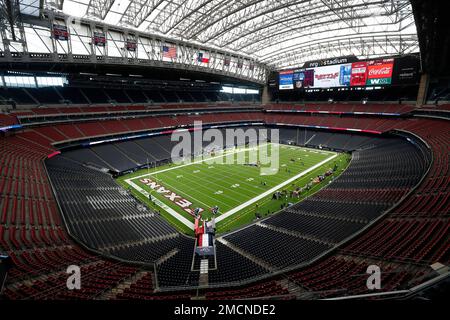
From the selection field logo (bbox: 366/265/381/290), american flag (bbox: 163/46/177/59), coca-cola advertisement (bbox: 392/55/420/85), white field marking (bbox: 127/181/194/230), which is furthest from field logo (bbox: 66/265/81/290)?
coca-cola advertisement (bbox: 392/55/420/85)

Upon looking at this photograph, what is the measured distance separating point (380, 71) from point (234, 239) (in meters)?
46.7

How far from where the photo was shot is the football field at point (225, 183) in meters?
24.2

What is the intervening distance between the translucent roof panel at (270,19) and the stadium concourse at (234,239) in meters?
19.7

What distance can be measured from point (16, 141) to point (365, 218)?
128 feet

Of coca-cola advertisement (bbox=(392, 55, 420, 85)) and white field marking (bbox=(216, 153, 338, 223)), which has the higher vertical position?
coca-cola advertisement (bbox=(392, 55, 420, 85))

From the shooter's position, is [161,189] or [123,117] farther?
[123,117]

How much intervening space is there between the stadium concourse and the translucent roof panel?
19692 mm

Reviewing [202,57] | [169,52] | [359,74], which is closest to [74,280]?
[169,52]

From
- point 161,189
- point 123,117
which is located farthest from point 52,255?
point 123,117

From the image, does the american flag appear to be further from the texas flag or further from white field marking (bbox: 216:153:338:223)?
white field marking (bbox: 216:153:338:223)

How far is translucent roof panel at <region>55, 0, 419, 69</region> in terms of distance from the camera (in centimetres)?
3331

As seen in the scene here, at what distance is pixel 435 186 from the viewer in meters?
17.3

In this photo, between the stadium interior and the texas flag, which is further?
the texas flag

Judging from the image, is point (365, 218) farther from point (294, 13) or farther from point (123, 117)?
point (123, 117)
